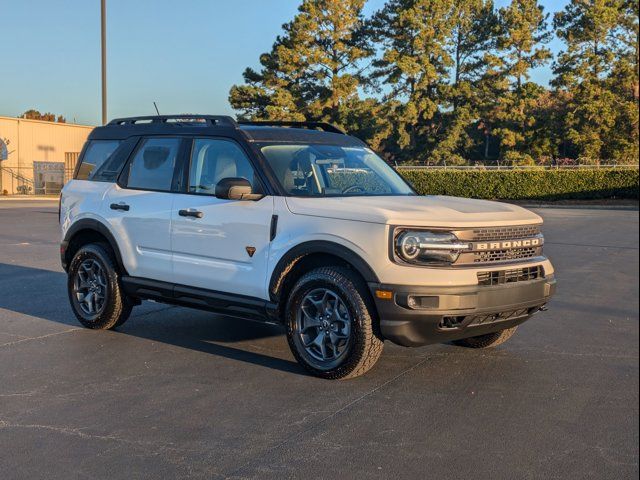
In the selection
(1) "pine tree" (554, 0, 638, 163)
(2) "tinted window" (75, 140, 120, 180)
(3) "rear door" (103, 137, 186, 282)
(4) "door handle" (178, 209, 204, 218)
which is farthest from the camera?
(2) "tinted window" (75, 140, 120, 180)

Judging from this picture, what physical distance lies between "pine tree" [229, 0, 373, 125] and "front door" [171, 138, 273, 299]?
42.1 m

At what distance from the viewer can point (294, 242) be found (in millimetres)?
5656

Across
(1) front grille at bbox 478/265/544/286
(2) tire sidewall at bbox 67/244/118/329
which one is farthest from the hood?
(2) tire sidewall at bbox 67/244/118/329

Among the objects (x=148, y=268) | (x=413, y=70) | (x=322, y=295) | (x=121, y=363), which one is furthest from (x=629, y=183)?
(x=413, y=70)

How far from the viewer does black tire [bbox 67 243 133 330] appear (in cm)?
701

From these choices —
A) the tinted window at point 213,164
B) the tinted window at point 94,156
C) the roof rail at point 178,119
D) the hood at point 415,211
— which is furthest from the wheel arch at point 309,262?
the tinted window at point 94,156

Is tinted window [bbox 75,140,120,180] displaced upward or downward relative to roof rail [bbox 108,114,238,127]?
downward

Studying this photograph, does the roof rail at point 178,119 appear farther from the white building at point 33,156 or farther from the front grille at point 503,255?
the white building at point 33,156

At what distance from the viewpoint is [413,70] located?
5069 cm

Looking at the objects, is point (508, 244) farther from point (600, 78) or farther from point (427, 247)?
point (600, 78)

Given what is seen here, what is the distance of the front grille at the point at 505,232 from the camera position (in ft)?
16.9

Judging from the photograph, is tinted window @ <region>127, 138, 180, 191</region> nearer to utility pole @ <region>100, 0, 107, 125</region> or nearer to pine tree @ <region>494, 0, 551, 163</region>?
pine tree @ <region>494, 0, 551, 163</region>

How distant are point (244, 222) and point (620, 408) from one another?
312 centimetres

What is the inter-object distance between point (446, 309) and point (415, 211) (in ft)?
2.45
